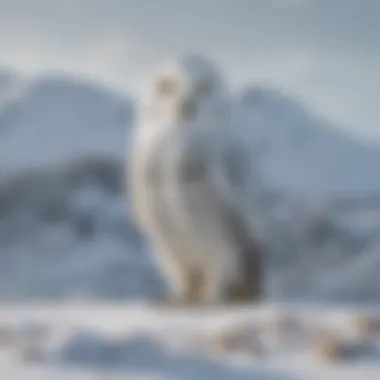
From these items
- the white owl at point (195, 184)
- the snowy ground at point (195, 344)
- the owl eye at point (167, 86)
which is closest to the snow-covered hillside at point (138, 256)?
the snowy ground at point (195, 344)

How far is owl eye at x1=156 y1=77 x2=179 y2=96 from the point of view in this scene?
1478 millimetres

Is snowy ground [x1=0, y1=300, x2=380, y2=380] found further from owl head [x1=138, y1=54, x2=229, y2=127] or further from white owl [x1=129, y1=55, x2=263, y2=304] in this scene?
owl head [x1=138, y1=54, x2=229, y2=127]

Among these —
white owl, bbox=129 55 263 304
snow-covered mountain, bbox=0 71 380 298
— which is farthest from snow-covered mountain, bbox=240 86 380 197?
white owl, bbox=129 55 263 304

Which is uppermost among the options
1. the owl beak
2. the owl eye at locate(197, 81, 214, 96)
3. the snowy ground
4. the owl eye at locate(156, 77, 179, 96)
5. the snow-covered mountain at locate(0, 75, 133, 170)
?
the snow-covered mountain at locate(0, 75, 133, 170)

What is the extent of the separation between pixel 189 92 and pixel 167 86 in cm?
4

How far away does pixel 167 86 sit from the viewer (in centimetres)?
149

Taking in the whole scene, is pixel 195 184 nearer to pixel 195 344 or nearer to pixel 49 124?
pixel 195 344

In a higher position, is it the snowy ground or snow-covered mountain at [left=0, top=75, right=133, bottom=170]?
snow-covered mountain at [left=0, top=75, right=133, bottom=170]

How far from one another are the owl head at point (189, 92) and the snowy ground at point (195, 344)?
1.04ft

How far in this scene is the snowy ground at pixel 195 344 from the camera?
1089mm

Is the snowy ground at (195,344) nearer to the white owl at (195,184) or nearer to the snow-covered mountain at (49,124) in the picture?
the white owl at (195,184)

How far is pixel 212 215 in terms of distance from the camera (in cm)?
147

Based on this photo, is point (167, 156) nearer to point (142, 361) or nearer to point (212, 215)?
point (212, 215)

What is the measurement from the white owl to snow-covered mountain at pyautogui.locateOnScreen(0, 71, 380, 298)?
140mm
